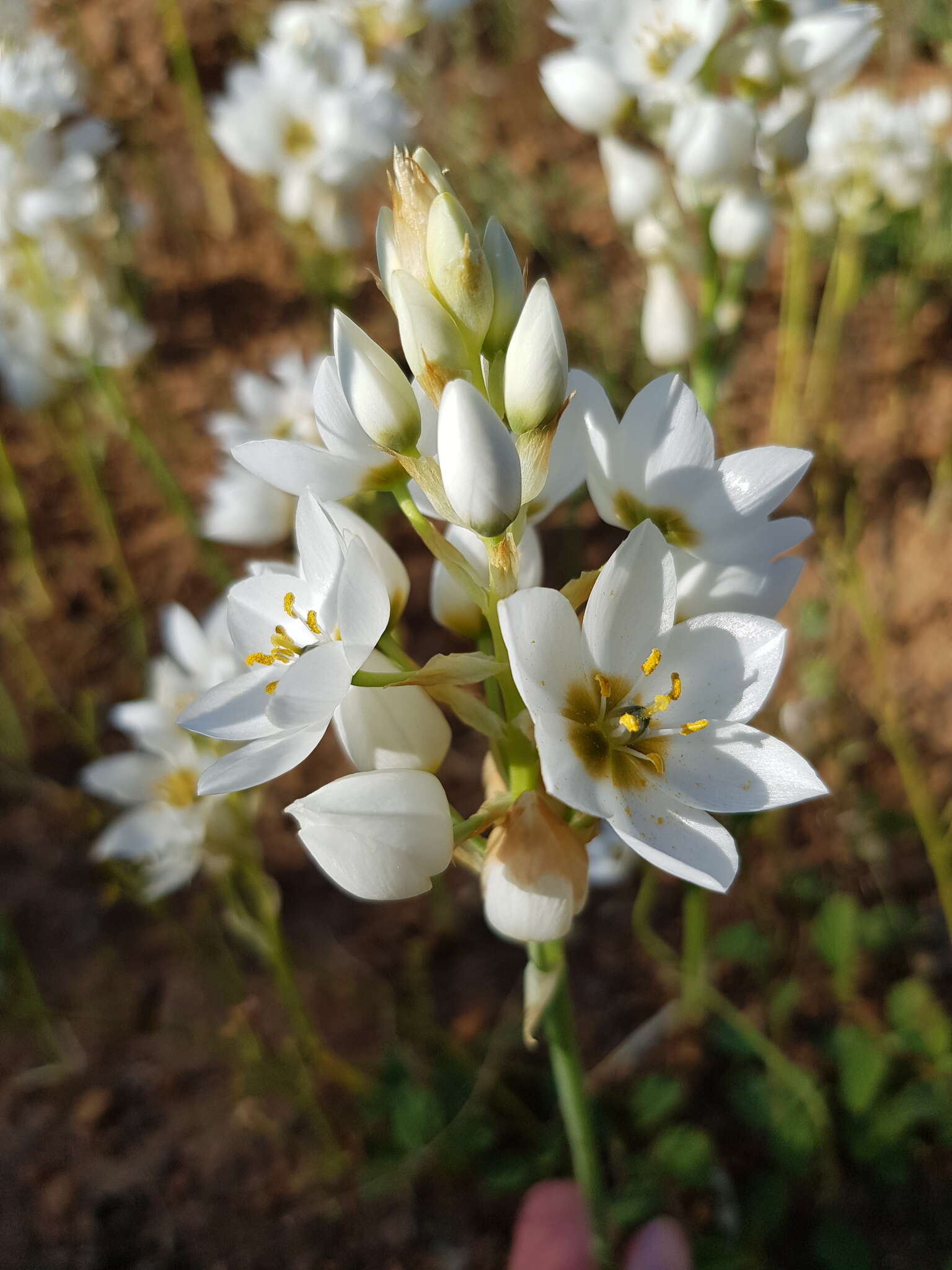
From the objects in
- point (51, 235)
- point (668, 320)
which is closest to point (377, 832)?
point (668, 320)

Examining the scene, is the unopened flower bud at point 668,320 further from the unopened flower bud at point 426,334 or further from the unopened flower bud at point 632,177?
the unopened flower bud at point 426,334

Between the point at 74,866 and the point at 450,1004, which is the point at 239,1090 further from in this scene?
the point at 74,866

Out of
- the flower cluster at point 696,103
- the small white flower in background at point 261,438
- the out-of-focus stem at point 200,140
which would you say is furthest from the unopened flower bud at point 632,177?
the out-of-focus stem at point 200,140

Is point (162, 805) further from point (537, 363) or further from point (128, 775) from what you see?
point (537, 363)

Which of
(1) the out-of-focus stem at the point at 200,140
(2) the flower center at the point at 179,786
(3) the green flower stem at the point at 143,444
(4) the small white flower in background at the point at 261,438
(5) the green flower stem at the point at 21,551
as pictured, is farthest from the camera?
(1) the out-of-focus stem at the point at 200,140

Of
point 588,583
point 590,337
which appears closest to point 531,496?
point 588,583

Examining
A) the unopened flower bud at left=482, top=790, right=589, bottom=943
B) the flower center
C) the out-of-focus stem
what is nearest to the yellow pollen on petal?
the unopened flower bud at left=482, top=790, right=589, bottom=943
